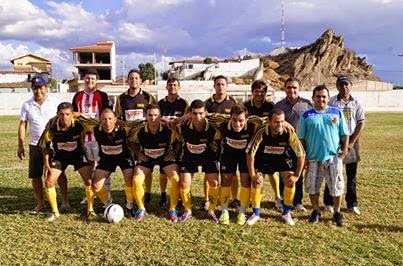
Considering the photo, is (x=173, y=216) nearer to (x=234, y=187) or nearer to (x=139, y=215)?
(x=139, y=215)

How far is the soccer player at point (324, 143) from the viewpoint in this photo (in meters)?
5.52

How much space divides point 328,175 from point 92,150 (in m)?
3.46

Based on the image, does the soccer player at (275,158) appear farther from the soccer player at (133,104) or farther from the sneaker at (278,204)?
the soccer player at (133,104)

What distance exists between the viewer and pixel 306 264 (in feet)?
14.1

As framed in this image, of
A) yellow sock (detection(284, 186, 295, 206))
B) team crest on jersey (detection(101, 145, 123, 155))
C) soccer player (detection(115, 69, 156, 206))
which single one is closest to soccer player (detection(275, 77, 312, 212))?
yellow sock (detection(284, 186, 295, 206))

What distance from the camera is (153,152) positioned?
6055 millimetres

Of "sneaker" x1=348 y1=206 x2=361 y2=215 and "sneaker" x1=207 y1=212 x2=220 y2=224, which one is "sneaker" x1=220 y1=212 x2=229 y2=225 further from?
"sneaker" x1=348 y1=206 x2=361 y2=215

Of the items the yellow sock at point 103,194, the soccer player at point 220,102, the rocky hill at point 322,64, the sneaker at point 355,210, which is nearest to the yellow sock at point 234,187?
the soccer player at point 220,102

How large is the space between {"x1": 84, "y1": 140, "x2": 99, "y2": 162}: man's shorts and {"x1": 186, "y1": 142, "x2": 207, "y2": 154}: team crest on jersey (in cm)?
146

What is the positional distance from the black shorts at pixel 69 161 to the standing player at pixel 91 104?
14 cm

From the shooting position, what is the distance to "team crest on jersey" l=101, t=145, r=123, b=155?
19.7 feet

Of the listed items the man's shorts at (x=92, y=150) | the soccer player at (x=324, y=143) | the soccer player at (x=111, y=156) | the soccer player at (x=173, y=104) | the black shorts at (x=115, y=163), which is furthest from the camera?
the soccer player at (x=173, y=104)

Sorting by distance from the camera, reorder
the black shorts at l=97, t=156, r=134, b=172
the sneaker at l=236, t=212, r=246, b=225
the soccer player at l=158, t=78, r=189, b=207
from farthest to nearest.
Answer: the soccer player at l=158, t=78, r=189, b=207 → the black shorts at l=97, t=156, r=134, b=172 → the sneaker at l=236, t=212, r=246, b=225

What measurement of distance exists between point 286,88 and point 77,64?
59.7 metres
